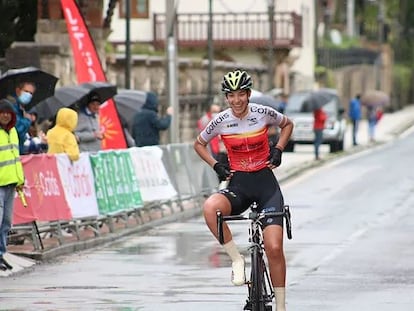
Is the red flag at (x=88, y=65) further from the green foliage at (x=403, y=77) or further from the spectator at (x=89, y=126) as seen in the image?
the green foliage at (x=403, y=77)

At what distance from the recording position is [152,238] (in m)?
21.7

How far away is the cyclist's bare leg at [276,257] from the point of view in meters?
11.7

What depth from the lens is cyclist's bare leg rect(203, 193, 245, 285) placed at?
1180 centimetres

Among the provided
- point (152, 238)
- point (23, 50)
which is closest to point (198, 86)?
point (23, 50)

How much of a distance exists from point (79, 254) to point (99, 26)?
13.1 metres

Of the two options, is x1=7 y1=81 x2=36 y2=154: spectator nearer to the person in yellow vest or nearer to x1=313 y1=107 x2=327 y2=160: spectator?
the person in yellow vest

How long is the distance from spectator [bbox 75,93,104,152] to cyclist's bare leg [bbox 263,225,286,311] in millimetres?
10321

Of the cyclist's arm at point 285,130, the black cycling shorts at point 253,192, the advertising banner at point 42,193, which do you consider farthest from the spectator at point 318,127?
the black cycling shorts at point 253,192

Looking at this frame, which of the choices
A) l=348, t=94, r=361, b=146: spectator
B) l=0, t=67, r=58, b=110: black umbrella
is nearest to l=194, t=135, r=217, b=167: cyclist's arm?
l=0, t=67, r=58, b=110: black umbrella

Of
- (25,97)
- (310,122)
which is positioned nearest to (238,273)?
(25,97)

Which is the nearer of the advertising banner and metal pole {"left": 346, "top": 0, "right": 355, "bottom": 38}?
the advertising banner

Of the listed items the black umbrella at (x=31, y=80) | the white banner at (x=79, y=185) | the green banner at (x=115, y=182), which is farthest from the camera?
the green banner at (x=115, y=182)

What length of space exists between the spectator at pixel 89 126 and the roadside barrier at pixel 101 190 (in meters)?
0.37

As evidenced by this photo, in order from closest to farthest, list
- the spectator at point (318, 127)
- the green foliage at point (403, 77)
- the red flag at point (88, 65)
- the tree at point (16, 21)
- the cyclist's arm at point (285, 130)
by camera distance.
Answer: the cyclist's arm at point (285, 130)
the red flag at point (88, 65)
the tree at point (16, 21)
the spectator at point (318, 127)
the green foliage at point (403, 77)
